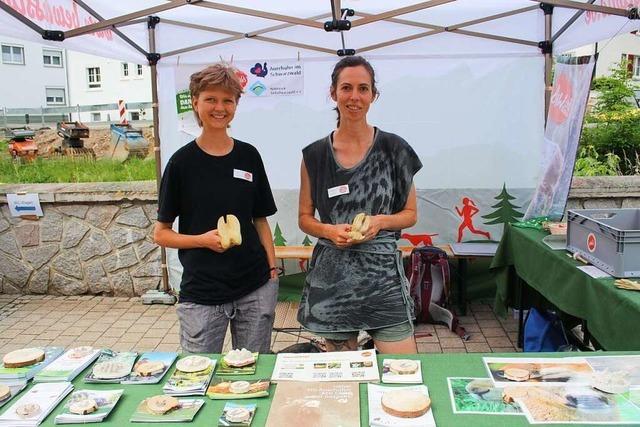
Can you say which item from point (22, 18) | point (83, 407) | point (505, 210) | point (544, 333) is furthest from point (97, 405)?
point (505, 210)

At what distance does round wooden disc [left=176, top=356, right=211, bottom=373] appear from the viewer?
1654 mm

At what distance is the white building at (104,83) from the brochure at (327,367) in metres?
31.3

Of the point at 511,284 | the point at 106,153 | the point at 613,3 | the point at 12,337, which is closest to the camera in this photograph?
the point at 613,3

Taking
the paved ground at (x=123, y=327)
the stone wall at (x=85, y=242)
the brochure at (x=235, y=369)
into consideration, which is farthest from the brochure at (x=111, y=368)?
the stone wall at (x=85, y=242)

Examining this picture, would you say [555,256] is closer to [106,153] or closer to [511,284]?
[511,284]

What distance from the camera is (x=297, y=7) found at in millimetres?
4148

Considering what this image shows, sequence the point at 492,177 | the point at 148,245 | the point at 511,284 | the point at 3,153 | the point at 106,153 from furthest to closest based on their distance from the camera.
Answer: the point at 106,153 → the point at 3,153 → the point at 148,245 → the point at 492,177 → the point at 511,284

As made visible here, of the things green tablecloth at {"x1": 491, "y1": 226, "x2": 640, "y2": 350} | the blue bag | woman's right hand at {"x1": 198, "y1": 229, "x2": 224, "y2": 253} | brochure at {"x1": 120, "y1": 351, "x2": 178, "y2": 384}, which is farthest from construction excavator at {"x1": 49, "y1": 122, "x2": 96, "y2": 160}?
brochure at {"x1": 120, "y1": 351, "x2": 178, "y2": 384}

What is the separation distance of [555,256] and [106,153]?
1034 centimetres

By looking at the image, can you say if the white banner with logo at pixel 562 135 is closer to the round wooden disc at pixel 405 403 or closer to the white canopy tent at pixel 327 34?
the white canopy tent at pixel 327 34

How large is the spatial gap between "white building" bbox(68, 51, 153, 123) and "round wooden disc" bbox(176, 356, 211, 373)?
31122mm

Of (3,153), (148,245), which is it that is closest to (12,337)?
(148,245)

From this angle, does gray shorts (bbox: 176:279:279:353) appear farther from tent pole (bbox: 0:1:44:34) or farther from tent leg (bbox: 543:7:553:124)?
tent leg (bbox: 543:7:553:124)

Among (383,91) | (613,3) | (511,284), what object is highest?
(613,3)
